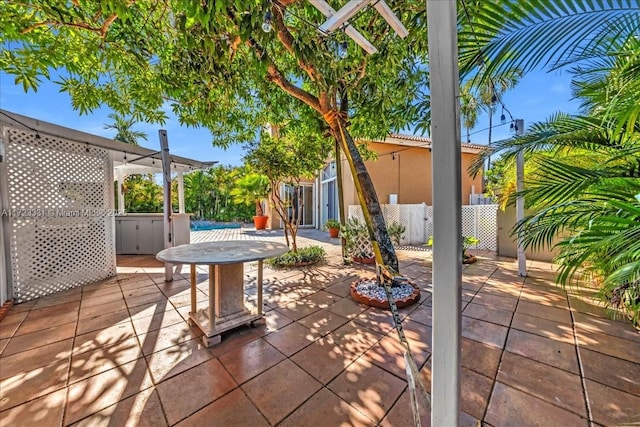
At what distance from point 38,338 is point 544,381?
14.3ft

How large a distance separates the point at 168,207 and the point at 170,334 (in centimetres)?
240

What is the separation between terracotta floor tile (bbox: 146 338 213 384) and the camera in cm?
185

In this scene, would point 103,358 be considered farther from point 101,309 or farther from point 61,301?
point 61,301

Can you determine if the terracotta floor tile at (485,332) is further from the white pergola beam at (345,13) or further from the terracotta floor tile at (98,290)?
the terracotta floor tile at (98,290)

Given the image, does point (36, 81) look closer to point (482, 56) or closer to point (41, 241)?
point (41, 241)

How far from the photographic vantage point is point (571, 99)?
2.44 meters

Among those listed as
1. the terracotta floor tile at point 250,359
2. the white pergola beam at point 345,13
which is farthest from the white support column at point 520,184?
the terracotta floor tile at point 250,359

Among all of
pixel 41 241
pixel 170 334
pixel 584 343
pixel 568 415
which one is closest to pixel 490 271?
pixel 584 343

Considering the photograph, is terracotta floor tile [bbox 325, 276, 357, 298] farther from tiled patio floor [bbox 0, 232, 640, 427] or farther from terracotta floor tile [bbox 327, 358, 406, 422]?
terracotta floor tile [bbox 327, 358, 406, 422]

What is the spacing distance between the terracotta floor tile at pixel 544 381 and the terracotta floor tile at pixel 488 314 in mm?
653

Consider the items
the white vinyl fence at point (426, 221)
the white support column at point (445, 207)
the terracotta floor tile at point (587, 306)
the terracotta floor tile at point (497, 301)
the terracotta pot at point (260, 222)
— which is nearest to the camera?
the white support column at point (445, 207)

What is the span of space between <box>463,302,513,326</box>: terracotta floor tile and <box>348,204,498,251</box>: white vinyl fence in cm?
378

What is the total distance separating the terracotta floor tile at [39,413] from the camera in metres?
1.43

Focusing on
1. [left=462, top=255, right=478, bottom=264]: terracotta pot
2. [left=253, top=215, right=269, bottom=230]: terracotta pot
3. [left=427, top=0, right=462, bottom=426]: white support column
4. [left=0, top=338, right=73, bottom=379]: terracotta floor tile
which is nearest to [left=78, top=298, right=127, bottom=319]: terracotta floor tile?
[left=0, top=338, right=73, bottom=379]: terracotta floor tile
